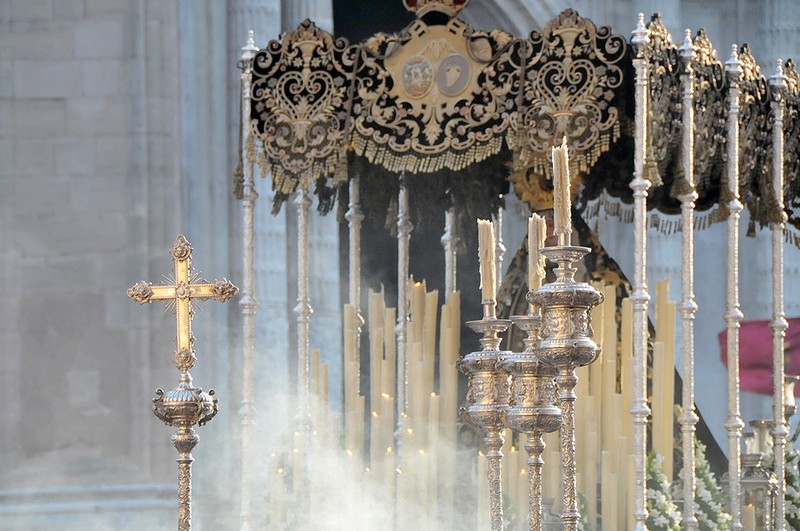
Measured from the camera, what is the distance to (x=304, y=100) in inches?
470

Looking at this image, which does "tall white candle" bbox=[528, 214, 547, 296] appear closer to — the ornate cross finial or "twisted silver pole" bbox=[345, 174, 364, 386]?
the ornate cross finial

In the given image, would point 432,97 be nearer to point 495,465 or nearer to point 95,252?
point 95,252

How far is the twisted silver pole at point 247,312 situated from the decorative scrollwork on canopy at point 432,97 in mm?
671

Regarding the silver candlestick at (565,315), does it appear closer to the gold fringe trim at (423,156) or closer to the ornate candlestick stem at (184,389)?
the ornate candlestick stem at (184,389)

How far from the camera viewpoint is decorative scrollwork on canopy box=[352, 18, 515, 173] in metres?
11.6

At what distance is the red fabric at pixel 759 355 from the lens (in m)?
14.4

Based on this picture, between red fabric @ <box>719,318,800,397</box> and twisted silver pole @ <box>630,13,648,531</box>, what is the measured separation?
3449mm

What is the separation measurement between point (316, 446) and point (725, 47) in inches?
220

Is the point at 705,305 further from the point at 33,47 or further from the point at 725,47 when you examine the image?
the point at 33,47

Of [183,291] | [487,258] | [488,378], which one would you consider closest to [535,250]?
[487,258]

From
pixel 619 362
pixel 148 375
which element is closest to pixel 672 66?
pixel 619 362

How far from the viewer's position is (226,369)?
47.2 feet

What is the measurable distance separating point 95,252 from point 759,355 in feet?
15.7

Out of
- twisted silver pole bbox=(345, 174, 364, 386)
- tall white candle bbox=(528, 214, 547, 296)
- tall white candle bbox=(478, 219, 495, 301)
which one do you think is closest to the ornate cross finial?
tall white candle bbox=(478, 219, 495, 301)
